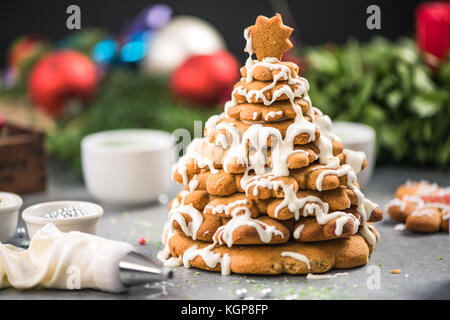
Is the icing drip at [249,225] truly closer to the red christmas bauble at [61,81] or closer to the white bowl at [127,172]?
the white bowl at [127,172]

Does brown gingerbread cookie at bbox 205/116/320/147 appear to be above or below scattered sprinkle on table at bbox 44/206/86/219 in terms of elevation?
above

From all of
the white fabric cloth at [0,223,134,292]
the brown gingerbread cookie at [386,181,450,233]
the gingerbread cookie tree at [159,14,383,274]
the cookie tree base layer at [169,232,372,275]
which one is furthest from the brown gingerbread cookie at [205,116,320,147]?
the brown gingerbread cookie at [386,181,450,233]

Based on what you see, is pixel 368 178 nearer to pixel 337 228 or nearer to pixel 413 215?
pixel 413 215

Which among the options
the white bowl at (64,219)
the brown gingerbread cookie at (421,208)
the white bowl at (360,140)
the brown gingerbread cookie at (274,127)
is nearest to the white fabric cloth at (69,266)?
the white bowl at (64,219)

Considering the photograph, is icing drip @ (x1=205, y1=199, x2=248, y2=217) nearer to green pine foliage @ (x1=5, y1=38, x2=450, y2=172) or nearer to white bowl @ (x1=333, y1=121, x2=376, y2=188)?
white bowl @ (x1=333, y1=121, x2=376, y2=188)

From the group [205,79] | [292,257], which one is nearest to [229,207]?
[292,257]

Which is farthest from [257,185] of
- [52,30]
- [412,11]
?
[52,30]
